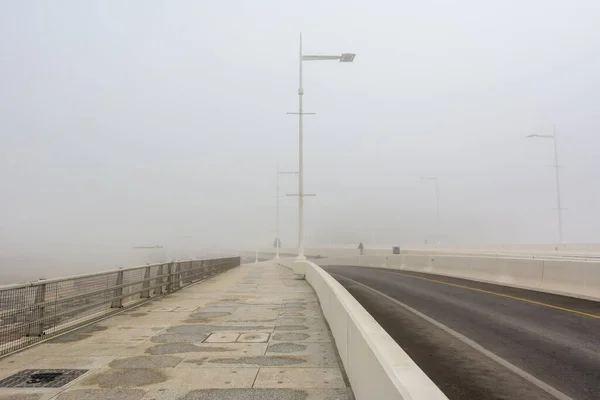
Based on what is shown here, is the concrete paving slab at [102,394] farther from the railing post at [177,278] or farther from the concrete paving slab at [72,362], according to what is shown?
the railing post at [177,278]

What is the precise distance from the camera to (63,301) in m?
9.03

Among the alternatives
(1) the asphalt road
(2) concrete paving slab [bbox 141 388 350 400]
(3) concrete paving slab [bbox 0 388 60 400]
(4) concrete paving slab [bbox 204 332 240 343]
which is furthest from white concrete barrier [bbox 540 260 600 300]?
(3) concrete paving slab [bbox 0 388 60 400]

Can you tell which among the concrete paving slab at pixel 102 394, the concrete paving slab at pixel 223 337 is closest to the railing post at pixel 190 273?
the concrete paving slab at pixel 223 337

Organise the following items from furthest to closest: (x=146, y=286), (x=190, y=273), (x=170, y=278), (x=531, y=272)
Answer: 1. (x=190, y=273)
2. (x=170, y=278)
3. (x=531, y=272)
4. (x=146, y=286)

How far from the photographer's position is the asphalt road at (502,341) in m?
5.61

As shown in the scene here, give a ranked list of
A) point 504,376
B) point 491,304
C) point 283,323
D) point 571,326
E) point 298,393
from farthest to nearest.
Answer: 1. point 491,304
2. point 283,323
3. point 571,326
4. point 504,376
5. point 298,393

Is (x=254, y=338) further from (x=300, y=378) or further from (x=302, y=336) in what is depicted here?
(x=300, y=378)

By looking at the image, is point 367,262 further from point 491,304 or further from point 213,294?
point 491,304

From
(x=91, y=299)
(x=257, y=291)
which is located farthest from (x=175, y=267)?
(x=91, y=299)

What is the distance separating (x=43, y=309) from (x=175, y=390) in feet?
14.5

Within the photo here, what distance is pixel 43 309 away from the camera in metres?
8.55

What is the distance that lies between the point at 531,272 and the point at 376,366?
14751 mm

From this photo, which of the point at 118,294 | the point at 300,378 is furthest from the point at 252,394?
the point at 118,294

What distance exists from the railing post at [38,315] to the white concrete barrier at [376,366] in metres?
5.67
